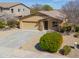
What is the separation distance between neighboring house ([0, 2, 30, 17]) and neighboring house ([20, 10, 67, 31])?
14.4 m

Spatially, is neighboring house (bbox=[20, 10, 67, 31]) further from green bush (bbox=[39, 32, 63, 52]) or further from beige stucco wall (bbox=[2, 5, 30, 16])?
green bush (bbox=[39, 32, 63, 52])

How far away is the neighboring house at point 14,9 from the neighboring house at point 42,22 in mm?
14396

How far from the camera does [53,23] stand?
38.7 m

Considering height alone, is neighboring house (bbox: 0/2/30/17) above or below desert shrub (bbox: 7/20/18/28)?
above

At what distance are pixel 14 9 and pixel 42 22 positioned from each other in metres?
20.1

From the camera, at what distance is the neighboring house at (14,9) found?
5544cm

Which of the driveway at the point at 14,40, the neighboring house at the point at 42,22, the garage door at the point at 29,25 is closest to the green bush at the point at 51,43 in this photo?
the driveway at the point at 14,40

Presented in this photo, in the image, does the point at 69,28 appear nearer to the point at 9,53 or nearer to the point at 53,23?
the point at 53,23

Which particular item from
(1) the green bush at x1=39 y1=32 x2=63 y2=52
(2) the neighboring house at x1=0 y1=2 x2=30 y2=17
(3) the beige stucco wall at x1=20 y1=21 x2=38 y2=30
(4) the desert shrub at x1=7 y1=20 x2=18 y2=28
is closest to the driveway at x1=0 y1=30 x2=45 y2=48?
(1) the green bush at x1=39 y1=32 x2=63 y2=52

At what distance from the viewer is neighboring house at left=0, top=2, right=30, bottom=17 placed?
55.4 m

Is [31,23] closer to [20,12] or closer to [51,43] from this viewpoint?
[20,12]

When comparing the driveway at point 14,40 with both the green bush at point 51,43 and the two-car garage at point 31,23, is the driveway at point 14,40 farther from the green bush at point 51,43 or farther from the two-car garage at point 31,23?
the two-car garage at point 31,23

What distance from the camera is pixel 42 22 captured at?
39188 mm

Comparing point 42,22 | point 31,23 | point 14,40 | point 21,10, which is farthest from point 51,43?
point 21,10
